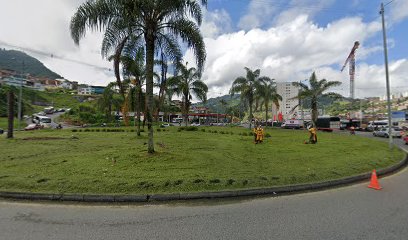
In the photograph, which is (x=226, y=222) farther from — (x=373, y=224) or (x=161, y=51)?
(x=161, y=51)

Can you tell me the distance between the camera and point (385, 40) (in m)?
14.5

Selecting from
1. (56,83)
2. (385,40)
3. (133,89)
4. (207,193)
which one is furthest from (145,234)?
(56,83)

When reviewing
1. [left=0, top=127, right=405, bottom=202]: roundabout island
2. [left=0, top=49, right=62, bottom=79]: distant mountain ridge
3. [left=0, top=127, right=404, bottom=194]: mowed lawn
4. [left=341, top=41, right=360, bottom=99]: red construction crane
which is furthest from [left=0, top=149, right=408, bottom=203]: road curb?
[left=0, top=49, right=62, bottom=79]: distant mountain ridge

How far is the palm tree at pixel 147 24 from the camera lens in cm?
827

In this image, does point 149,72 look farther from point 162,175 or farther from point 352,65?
point 352,65

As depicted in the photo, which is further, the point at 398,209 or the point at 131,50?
the point at 131,50

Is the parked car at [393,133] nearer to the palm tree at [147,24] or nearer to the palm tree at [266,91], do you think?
the palm tree at [266,91]

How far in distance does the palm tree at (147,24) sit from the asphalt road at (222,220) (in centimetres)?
446

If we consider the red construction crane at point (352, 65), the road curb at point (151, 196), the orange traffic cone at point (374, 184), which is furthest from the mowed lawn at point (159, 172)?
the red construction crane at point (352, 65)

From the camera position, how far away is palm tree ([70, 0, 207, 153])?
827 cm

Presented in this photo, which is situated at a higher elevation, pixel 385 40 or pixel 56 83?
pixel 56 83

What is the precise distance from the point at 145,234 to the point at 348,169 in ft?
24.3

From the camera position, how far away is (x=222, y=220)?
438 cm

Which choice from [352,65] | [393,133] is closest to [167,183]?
[393,133]
